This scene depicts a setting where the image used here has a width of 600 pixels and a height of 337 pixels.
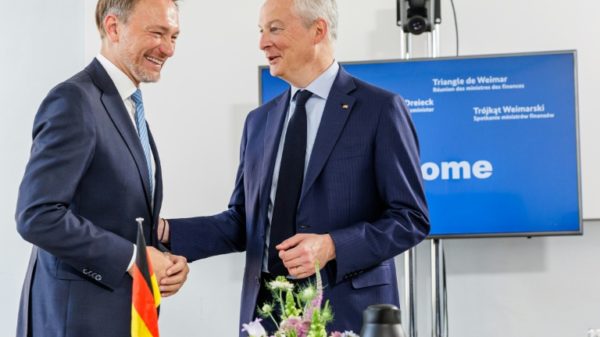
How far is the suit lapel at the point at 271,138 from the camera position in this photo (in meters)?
2.77

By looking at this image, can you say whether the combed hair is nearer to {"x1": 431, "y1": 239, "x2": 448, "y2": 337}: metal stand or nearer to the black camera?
the black camera

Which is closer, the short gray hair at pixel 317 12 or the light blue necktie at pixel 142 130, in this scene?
the light blue necktie at pixel 142 130

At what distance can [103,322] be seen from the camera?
2.38 m

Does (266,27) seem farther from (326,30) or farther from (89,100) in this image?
(89,100)

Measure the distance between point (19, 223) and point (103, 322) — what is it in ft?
1.11

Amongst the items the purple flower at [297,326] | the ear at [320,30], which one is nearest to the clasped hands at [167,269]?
the ear at [320,30]

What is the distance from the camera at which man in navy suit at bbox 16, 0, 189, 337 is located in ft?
7.49

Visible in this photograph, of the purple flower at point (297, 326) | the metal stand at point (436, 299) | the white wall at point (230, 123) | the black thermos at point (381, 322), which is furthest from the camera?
the white wall at point (230, 123)

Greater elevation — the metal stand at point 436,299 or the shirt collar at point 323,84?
the shirt collar at point 323,84

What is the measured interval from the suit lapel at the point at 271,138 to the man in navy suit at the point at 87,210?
1.14 ft

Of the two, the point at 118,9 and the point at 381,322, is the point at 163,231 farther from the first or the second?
the point at 381,322

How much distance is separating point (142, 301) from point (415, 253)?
2.65 meters

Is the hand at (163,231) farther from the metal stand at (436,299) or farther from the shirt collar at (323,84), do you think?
the metal stand at (436,299)

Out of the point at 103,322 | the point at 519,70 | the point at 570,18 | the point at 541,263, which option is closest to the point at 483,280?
the point at 541,263
